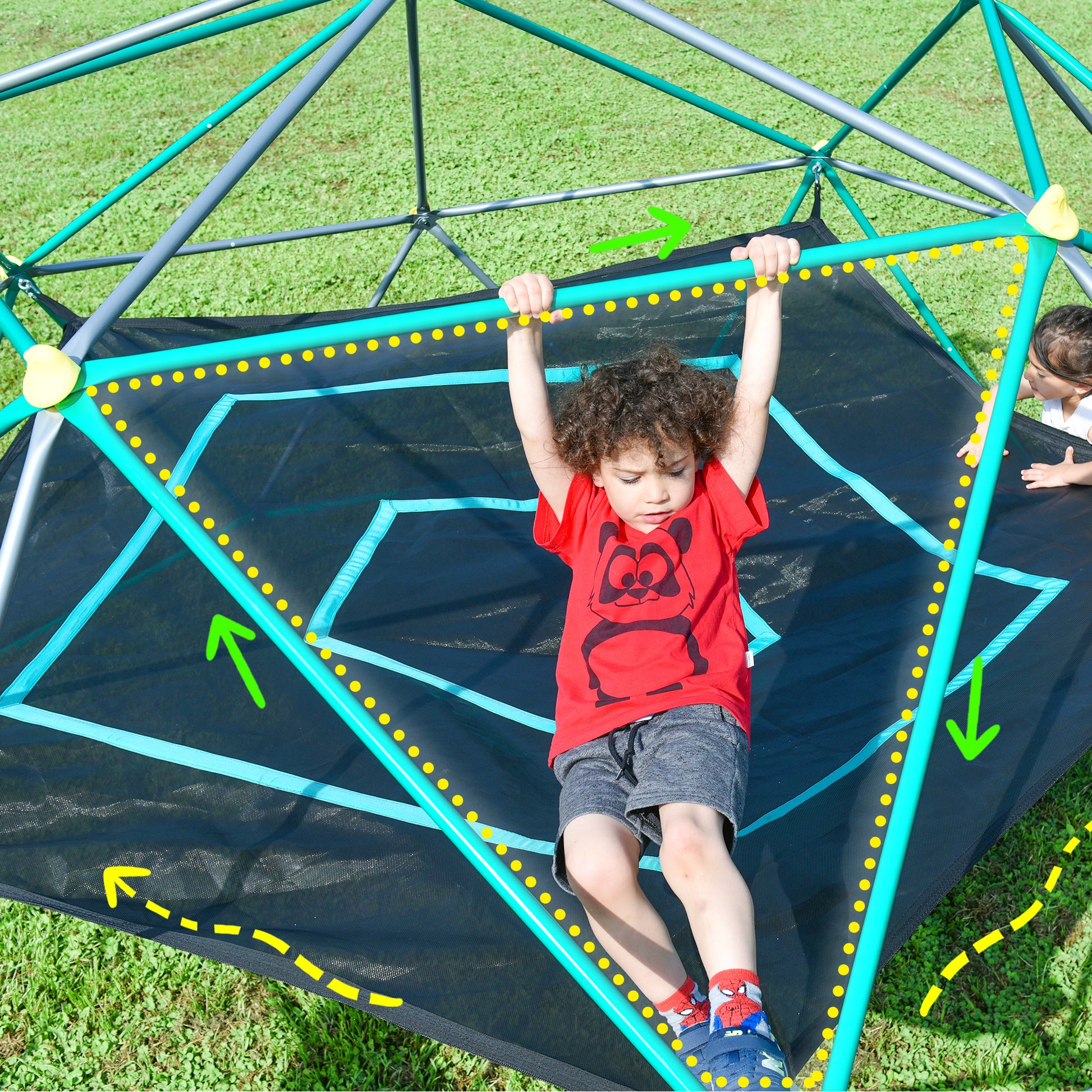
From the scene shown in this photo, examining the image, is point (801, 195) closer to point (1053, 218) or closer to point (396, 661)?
A: point (1053, 218)

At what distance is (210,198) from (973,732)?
4.83ft

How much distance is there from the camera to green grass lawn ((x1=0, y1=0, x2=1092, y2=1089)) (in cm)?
167

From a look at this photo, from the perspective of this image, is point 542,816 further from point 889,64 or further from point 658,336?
point 889,64

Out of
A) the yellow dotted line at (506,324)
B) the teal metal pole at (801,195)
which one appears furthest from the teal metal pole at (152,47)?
the teal metal pole at (801,195)

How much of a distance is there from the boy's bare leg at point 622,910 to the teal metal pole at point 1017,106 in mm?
1015

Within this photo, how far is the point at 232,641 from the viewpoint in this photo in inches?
77.4

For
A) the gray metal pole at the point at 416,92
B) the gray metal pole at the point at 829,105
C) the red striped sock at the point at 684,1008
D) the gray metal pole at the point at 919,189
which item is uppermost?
the gray metal pole at the point at 416,92

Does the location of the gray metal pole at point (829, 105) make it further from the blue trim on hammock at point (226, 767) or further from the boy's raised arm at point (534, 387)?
the blue trim on hammock at point (226, 767)

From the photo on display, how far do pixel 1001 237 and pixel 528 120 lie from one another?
13.0 ft

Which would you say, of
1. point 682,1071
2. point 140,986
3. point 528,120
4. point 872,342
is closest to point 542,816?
point 682,1071

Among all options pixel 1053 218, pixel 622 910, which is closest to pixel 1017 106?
pixel 1053 218

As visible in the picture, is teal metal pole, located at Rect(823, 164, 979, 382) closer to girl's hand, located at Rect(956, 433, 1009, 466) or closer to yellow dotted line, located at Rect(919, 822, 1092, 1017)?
girl's hand, located at Rect(956, 433, 1009, 466)

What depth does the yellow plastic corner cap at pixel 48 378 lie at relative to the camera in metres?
1.12

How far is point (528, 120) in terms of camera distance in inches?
191
